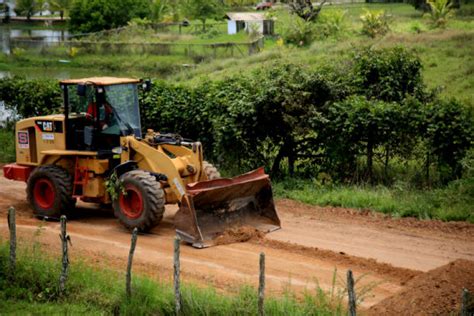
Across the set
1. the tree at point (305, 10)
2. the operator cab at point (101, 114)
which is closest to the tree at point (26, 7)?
the tree at point (305, 10)

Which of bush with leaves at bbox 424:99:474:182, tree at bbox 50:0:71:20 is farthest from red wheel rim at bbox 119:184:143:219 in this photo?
tree at bbox 50:0:71:20

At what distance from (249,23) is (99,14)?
40.7 ft

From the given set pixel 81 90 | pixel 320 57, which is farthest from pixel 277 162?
pixel 320 57

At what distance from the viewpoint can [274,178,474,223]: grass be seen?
17.0 m

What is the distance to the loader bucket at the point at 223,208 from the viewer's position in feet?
50.4

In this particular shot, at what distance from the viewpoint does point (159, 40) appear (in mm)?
59656

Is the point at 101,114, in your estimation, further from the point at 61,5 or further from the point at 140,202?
the point at 61,5

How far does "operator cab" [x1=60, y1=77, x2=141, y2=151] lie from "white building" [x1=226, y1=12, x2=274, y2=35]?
1585 inches

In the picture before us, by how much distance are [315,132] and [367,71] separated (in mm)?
3040

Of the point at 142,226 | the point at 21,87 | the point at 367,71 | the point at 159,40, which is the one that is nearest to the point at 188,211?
the point at 142,226

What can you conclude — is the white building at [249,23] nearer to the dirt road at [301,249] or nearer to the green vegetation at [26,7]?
the green vegetation at [26,7]

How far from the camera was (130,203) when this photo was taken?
16.3 meters

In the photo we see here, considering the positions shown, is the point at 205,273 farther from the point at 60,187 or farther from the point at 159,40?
the point at 159,40

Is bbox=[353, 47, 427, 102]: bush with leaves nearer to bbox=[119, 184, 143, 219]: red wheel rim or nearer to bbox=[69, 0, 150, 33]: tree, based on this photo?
bbox=[119, 184, 143, 219]: red wheel rim
